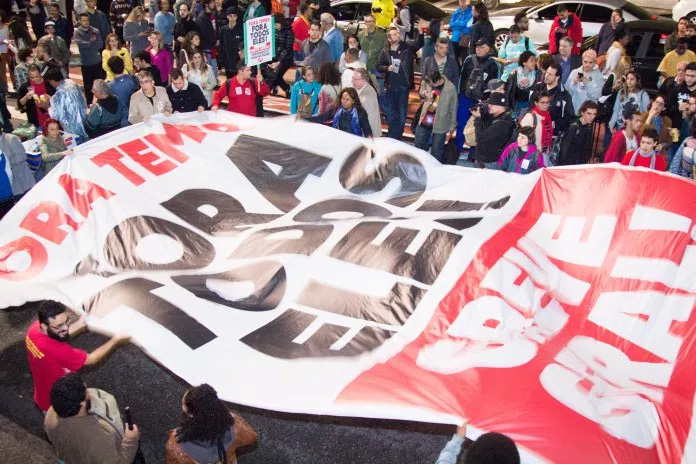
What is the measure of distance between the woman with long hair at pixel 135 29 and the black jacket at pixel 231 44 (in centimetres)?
160

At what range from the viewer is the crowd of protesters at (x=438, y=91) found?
376 inches

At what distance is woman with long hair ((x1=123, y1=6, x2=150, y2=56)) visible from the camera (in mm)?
14797

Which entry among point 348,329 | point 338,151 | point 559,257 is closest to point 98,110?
point 338,151

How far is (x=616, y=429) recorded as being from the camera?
4859mm

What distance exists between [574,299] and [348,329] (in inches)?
77.5

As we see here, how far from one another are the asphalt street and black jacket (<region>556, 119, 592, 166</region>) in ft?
15.0

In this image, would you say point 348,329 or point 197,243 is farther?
point 197,243

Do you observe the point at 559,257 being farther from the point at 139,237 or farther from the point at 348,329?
the point at 139,237

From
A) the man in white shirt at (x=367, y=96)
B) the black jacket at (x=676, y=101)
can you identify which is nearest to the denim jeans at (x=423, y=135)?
the man in white shirt at (x=367, y=96)

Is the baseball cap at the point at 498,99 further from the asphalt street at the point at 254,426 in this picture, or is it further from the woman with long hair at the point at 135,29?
the woman with long hair at the point at 135,29

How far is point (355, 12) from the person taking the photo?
17469 millimetres

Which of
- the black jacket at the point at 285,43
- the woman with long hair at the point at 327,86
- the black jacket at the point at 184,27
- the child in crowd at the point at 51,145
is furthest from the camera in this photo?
the black jacket at the point at 184,27

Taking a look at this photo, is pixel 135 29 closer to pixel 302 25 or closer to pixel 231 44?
pixel 231 44

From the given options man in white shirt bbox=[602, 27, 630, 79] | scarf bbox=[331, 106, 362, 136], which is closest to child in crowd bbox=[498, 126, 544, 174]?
scarf bbox=[331, 106, 362, 136]
